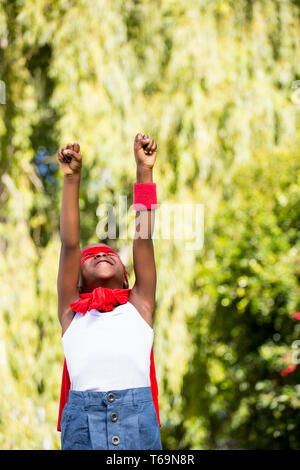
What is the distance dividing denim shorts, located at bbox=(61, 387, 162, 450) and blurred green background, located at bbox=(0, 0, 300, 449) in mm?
2202

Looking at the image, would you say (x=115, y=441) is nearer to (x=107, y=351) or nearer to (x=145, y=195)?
(x=107, y=351)

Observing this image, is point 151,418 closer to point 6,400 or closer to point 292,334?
point 6,400

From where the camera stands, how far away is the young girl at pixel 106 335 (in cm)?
169

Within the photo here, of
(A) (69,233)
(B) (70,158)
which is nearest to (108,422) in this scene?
(A) (69,233)

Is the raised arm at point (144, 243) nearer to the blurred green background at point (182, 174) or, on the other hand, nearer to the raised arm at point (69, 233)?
the raised arm at point (69, 233)

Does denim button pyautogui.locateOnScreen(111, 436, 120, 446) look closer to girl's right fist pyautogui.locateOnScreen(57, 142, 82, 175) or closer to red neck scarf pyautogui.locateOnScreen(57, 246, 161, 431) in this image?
red neck scarf pyautogui.locateOnScreen(57, 246, 161, 431)

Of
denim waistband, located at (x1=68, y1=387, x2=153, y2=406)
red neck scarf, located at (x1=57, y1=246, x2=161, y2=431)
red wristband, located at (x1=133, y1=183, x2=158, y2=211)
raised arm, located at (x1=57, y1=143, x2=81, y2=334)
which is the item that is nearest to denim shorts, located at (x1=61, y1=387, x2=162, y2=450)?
denim waistband, located at (x1=68, y1=387, x2=153, y2=406)

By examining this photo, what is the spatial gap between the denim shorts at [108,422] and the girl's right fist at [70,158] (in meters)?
0.66

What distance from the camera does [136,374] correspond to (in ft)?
5.74

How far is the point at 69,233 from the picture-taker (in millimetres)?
1868

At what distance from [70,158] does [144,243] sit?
349 millimetres

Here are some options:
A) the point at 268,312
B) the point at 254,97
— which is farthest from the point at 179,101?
the point at 268,312

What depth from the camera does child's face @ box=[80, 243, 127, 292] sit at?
6.20 ft
